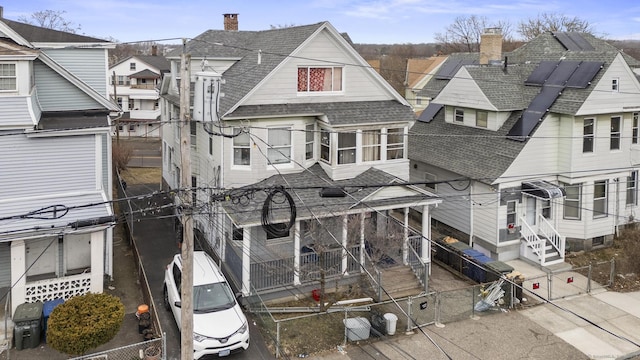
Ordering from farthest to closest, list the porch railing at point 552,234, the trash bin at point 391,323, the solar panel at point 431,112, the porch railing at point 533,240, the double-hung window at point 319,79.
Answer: the solar panel at point 431,112, the porch railing at point 552,234, the porch railing at point 533,240, the double-hung window at point 319,79, the trash bin at point 391,323

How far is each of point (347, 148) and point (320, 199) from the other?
290 centimetres

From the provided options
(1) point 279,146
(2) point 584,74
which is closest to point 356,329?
(1) point 279,146

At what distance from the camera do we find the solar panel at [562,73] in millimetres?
25469

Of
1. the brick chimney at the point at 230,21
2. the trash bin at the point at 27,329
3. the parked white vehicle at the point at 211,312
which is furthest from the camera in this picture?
the brick chimney at the point at 230,21

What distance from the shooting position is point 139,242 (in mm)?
25656

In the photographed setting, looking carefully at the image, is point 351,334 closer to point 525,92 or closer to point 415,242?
point 415,242

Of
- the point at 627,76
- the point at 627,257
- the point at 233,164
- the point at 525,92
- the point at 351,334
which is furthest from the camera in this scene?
the point at 525,92

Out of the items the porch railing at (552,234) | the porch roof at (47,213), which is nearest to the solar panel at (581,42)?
the porch railing at (552,234)

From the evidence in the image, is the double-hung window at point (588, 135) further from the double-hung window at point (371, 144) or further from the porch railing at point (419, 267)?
the porch railing at point (419, 267)

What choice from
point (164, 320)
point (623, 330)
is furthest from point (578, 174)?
point (164, 320)

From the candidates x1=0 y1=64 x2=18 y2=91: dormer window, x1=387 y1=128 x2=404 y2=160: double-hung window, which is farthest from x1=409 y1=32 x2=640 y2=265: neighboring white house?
x1=0 y1=64 x2=18 y2=91: dormer window

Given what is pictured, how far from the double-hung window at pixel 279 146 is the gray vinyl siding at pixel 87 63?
7065mm

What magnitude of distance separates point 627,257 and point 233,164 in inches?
673

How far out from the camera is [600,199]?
25703 mm
